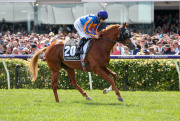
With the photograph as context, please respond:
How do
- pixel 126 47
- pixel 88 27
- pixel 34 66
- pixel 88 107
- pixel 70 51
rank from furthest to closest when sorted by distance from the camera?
pixel 126 47 → pixel 34 66 → pixel 70 51 → pixel 88 27 → pixel 88 107

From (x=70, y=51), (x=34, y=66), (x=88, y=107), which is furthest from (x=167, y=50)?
(x=88, y=107)

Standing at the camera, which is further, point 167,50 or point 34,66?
point 167,50

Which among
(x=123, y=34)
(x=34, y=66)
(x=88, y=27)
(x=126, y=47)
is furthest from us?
(x=126, y=47)

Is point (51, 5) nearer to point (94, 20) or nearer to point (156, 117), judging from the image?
point (94, 20)

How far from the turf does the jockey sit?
1213mm

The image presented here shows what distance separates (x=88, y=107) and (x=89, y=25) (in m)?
1.72

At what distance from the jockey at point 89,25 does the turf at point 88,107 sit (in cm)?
121

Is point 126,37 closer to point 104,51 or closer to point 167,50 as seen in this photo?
point 104,51

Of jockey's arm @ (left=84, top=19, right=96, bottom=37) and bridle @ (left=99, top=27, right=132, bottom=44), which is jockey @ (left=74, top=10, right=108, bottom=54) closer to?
jockey's arm @ (left=84, top=19, right=96, bottom=37)

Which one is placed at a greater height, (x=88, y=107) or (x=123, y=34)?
(x=123, y=34)

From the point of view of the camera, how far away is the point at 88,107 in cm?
670

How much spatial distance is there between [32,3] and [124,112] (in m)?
16.6

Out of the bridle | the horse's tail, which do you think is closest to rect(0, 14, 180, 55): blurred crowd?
the bridle

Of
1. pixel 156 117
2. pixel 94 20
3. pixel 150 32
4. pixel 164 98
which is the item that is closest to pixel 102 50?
pixel 94 20
